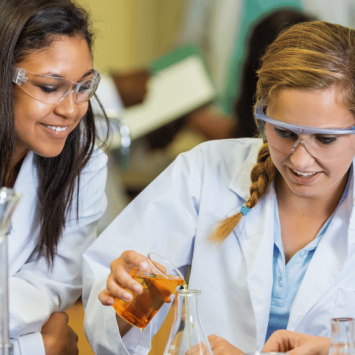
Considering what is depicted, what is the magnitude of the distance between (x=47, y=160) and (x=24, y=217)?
8.0 inches

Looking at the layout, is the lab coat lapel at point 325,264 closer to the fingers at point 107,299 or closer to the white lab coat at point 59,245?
the fingers at point 107,299

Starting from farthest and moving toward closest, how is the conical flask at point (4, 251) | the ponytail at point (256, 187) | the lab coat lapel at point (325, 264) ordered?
the ponytail at point (256, 187), the lab coat lapel at point (325, 264), the conical flask at point (4, 251)

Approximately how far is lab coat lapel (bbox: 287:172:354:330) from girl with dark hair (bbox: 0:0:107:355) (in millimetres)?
706

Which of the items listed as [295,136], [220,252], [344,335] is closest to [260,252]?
[220,252]

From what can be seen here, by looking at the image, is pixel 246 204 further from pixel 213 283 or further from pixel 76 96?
pixel 76 96

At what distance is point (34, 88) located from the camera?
1.46 m

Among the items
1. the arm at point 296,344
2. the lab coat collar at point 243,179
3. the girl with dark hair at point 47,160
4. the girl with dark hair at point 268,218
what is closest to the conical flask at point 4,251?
the girl with dark hair at point 268,218

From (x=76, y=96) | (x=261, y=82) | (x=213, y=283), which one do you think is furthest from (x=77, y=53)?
(x=213, y=283)

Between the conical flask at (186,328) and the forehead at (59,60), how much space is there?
83cm

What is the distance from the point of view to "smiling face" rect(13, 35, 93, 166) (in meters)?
1.46

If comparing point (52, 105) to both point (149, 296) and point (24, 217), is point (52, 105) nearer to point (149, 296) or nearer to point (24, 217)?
point (24, 217)

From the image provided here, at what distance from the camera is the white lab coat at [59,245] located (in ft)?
5.20

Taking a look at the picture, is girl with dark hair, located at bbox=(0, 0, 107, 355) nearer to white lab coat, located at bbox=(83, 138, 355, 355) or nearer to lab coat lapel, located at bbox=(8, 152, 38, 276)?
lab coat lapel, located at bbox=(8, 152, 38, 276)

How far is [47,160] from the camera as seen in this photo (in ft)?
5.64
